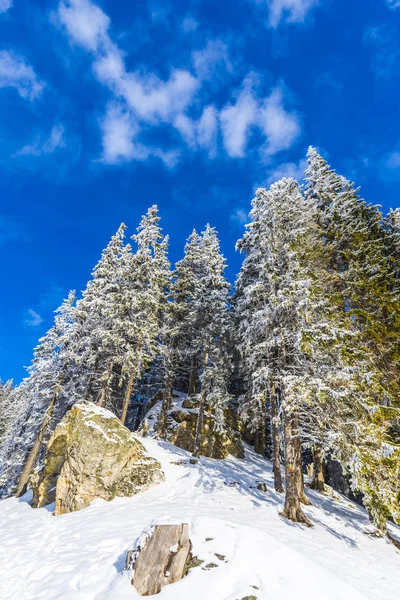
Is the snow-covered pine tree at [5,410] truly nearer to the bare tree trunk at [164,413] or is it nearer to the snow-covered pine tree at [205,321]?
the bare tree trunk at [164,413]

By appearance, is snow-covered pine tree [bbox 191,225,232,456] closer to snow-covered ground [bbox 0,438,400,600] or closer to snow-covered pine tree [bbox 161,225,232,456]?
snow-covered pine tree [bbox 161,225,232,456]

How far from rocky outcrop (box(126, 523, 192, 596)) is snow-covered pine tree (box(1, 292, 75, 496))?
59.3ft

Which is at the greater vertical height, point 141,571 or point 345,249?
point 345,249

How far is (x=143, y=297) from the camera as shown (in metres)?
21.1

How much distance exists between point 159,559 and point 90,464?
844 centimetres

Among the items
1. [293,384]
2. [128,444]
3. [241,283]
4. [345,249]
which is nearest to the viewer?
[293,384]

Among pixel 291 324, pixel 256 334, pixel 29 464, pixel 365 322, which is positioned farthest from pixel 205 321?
pixel 29 464

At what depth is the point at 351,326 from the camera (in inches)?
567

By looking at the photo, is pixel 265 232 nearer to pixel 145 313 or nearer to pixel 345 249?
pixel 345 249

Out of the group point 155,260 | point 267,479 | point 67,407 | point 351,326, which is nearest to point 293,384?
point 351,326

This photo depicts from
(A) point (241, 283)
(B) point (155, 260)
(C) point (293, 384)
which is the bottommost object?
(C) point (293, 384)

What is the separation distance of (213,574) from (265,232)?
1354cm

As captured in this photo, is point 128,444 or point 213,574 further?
point 128,444

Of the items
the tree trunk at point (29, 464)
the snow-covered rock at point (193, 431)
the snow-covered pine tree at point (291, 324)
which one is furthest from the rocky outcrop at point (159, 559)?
the tree trunk at point (29, 464)
